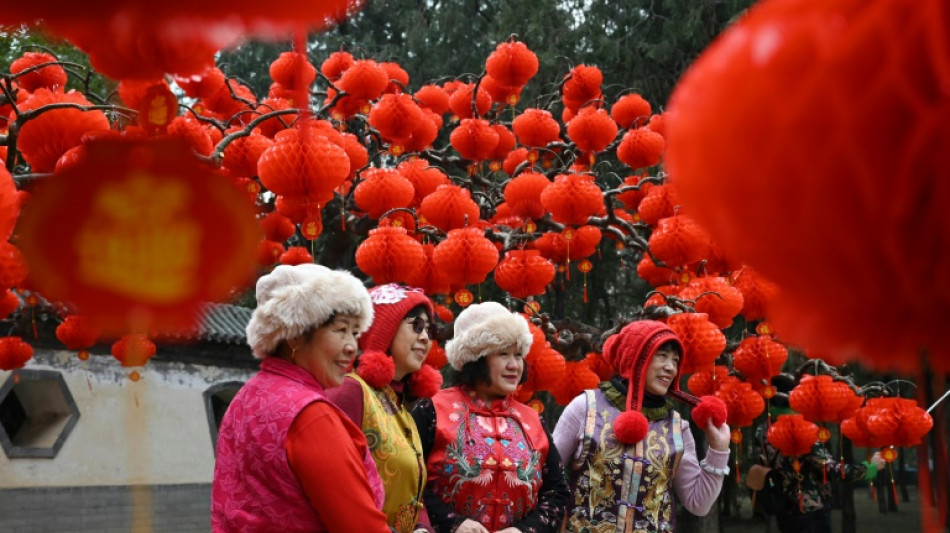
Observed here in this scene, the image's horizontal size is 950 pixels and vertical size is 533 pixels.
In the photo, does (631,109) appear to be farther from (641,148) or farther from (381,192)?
(381,192)

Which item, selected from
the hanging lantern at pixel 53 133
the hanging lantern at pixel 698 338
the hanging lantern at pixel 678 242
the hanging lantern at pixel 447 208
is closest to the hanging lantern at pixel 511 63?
the hanging lantern at pixel 447 208

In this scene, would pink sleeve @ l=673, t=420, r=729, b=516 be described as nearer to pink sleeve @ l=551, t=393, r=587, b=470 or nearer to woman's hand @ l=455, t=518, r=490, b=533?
pink sleeve @ l=551, t=393, r=587, b=470

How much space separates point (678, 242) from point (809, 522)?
83.5 inches

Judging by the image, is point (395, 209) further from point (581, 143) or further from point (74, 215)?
point (74, 215)

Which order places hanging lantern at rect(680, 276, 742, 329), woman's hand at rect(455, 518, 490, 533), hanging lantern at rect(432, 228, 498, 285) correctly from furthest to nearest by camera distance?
hanging lantern at rect(680, 276, 742, 329) → hanging lantern at rect(432, 228, 498, 285) → woman's hand at rect(455, 518, 490, 533)

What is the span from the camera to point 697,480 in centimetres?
359

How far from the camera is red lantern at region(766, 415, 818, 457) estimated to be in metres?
5.77

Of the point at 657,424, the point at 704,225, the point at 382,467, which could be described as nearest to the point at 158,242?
the point at 704,225

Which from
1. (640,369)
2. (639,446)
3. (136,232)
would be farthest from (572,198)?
(136,232)

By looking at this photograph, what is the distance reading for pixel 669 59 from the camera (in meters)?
9.32

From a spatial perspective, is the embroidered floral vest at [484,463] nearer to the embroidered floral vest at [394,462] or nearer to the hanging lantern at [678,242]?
the embroidered floral vest at [394,462]

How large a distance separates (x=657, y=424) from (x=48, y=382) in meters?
7.32

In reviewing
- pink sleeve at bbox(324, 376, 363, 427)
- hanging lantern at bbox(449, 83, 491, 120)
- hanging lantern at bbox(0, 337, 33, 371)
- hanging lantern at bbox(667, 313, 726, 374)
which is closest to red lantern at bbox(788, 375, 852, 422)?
hanging lantern at bbox(667, 313, 726, 374)

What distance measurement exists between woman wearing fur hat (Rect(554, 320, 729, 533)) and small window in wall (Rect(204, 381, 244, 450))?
7.52 meters
